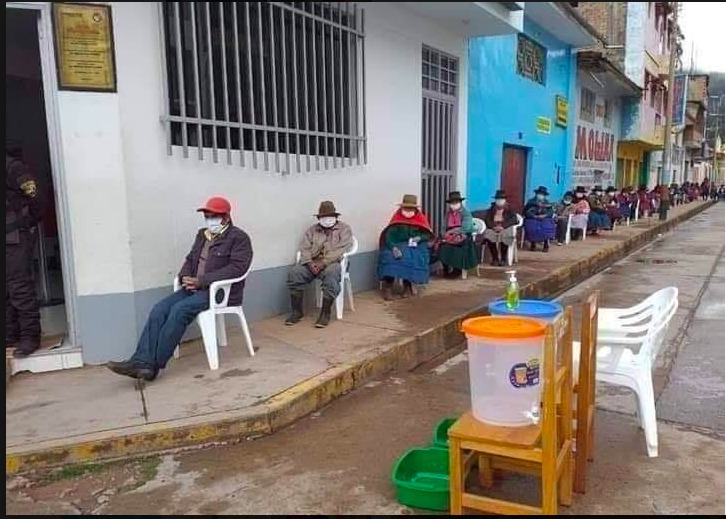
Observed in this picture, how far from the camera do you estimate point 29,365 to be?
4.25 metres

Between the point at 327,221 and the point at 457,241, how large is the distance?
8.74 feet

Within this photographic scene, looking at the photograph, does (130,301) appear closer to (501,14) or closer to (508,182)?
(501,14)

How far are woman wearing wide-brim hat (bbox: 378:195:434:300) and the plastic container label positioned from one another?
162 inches

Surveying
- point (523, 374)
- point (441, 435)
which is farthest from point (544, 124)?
point (523, 374)

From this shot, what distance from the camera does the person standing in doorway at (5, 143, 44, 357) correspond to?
4262 mm

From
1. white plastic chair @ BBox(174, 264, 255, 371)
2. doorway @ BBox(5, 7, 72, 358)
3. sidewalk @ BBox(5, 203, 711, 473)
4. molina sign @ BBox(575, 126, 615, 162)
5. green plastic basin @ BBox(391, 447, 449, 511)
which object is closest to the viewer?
green plastic basin @ BBox(391, 447, 449, 511)

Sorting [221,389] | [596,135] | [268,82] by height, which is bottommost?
[221,389]

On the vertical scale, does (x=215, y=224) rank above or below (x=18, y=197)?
below

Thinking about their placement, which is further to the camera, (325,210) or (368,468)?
(325,210)

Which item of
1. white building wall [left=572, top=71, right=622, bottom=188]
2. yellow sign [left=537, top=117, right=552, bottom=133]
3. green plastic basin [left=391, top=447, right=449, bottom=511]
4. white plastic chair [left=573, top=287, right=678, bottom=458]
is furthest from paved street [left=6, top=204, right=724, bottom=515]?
white building wall [left=572, top=71, right=622, bottom=188]

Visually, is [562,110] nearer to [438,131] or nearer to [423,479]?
[438,131]

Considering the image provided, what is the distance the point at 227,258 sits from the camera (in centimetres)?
444

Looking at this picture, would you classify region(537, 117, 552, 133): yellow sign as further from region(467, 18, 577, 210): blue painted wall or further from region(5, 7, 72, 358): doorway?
region(5, 7, 72, 358): doorway

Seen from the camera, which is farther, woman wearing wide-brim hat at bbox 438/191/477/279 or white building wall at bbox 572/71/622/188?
white building wall at bbox 572/71/622/188
